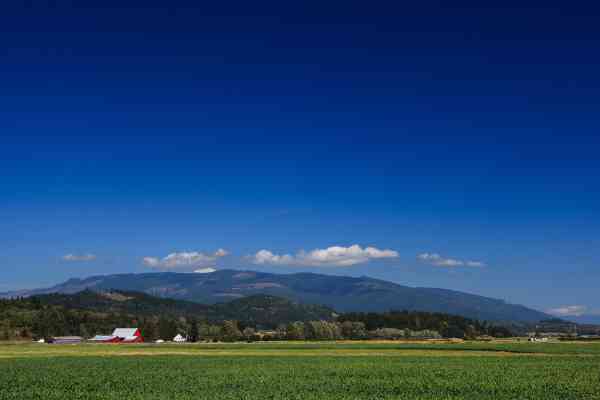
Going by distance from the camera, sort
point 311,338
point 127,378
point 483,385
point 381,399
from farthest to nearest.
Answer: point 311,338 → point 127,378 → point 483,385 → point 381,399

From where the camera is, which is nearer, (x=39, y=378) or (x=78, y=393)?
(x=78, y=393)

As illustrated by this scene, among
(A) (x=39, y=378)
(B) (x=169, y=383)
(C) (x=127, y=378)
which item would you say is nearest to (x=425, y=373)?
(B) (x=169, y=383)

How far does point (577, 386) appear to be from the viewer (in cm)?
4222

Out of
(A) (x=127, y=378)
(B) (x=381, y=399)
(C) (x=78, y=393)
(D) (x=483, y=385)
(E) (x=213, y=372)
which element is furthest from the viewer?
(E) (x=213, y=372)

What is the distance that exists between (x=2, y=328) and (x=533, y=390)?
19270cm

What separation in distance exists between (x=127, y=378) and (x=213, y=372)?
25.7ft

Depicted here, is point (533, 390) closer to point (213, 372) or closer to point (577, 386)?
point (577, 386)

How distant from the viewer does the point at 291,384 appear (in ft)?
142

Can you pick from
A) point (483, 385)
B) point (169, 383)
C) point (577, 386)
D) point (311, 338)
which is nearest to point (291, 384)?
point (169, 383)

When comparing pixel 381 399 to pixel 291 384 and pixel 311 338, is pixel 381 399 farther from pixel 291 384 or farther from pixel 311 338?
pixel 311 338

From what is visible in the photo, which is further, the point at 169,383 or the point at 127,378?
the point at 127,378

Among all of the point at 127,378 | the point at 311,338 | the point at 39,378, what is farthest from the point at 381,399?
the point at 311,338

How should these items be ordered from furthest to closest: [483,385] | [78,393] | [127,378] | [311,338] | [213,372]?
[311,338]
[213,372]
[127,378]
[483,385]
[78,393]

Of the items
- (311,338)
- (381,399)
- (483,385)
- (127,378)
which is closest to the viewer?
(381,399)
